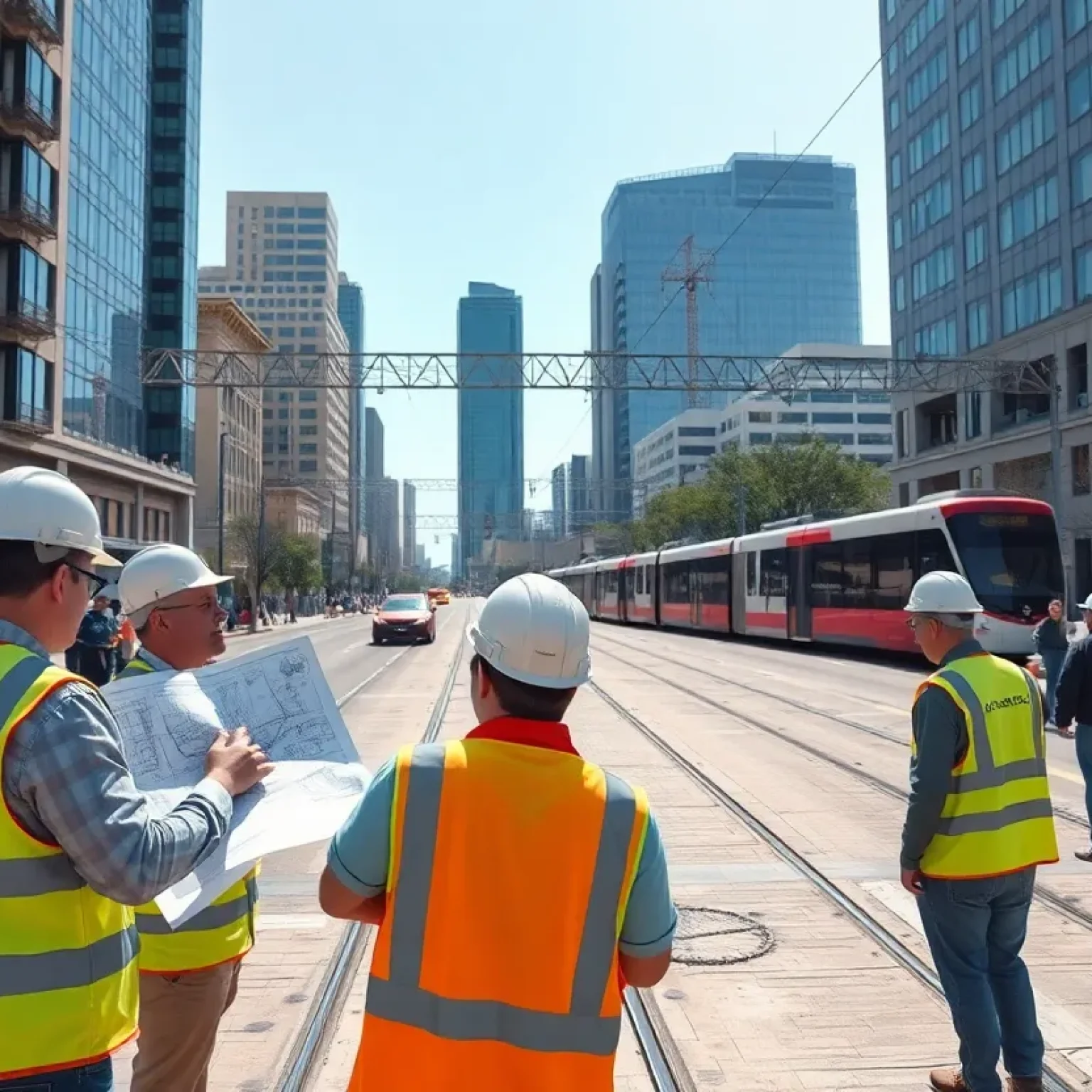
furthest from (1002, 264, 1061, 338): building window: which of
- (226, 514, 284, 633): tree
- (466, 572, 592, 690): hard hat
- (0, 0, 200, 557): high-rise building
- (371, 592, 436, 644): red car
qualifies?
(466, 572, 592, 690): hard hat

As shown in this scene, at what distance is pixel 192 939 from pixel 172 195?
69.0 m

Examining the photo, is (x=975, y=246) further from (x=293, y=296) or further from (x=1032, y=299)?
(x=293, y=296)

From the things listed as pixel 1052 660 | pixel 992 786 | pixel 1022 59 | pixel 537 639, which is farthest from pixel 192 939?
pixel 1022 59

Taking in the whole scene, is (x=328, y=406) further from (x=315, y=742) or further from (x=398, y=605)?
(x=315, y=742)

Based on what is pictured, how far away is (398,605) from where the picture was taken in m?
35.9

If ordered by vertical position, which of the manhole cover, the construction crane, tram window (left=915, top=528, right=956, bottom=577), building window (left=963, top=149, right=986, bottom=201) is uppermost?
the construction crane

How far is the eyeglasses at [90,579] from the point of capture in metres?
2.38

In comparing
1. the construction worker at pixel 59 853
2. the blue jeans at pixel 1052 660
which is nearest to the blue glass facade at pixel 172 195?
the blue jeans at pixel 1052 660

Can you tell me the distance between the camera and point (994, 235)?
50625 millimetres

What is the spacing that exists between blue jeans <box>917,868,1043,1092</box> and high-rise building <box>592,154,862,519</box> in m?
187

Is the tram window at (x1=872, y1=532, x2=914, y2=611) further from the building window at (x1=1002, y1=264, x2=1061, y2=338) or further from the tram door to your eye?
the building window at (x1=1002, y1=264, x2=1061, y2=338)

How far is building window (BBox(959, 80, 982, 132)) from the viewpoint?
5184 cm

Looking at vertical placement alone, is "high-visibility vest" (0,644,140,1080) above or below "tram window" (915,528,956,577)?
below

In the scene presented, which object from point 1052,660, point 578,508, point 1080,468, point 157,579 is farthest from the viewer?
point 578,508
